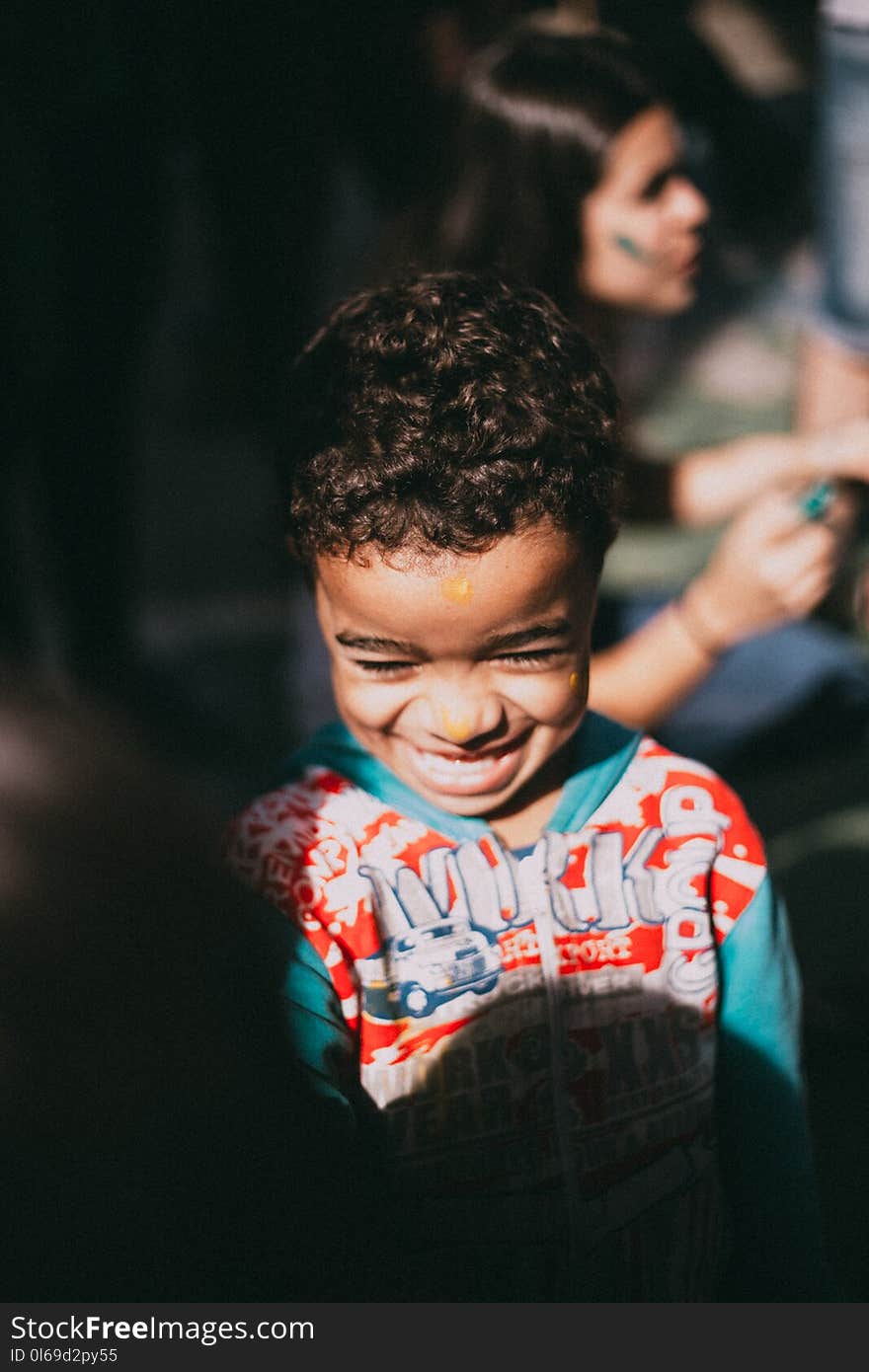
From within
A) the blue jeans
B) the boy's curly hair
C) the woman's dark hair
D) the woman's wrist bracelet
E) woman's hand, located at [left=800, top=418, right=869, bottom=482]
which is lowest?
the boy's curly hair

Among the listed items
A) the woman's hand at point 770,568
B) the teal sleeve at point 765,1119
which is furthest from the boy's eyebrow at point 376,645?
the woman's hand at point 770,568

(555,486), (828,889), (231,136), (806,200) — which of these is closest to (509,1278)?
(555,486)

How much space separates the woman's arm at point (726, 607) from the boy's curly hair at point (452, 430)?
0.38 meters

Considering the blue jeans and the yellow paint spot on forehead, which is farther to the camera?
the blue jeans

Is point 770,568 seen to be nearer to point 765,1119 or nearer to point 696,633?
point 696,633

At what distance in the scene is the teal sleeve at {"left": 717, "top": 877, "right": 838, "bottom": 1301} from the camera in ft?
2.90

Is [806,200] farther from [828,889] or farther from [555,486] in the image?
[555,486]

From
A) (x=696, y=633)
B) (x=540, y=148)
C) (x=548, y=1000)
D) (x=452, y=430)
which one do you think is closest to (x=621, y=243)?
(x=540, y=148)

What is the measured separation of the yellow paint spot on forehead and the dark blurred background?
80 cm

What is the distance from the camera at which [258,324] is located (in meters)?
2.80

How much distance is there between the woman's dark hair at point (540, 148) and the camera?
1.48 m

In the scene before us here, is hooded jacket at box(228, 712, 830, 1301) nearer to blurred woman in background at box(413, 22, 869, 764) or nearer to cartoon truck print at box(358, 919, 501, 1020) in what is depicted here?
cartoon truck print at box(358, 919, 501, 1020)

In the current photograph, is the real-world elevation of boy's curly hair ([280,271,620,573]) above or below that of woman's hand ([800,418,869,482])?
A: below

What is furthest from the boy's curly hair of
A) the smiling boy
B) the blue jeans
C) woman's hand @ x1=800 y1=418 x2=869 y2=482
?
the blue jeans
